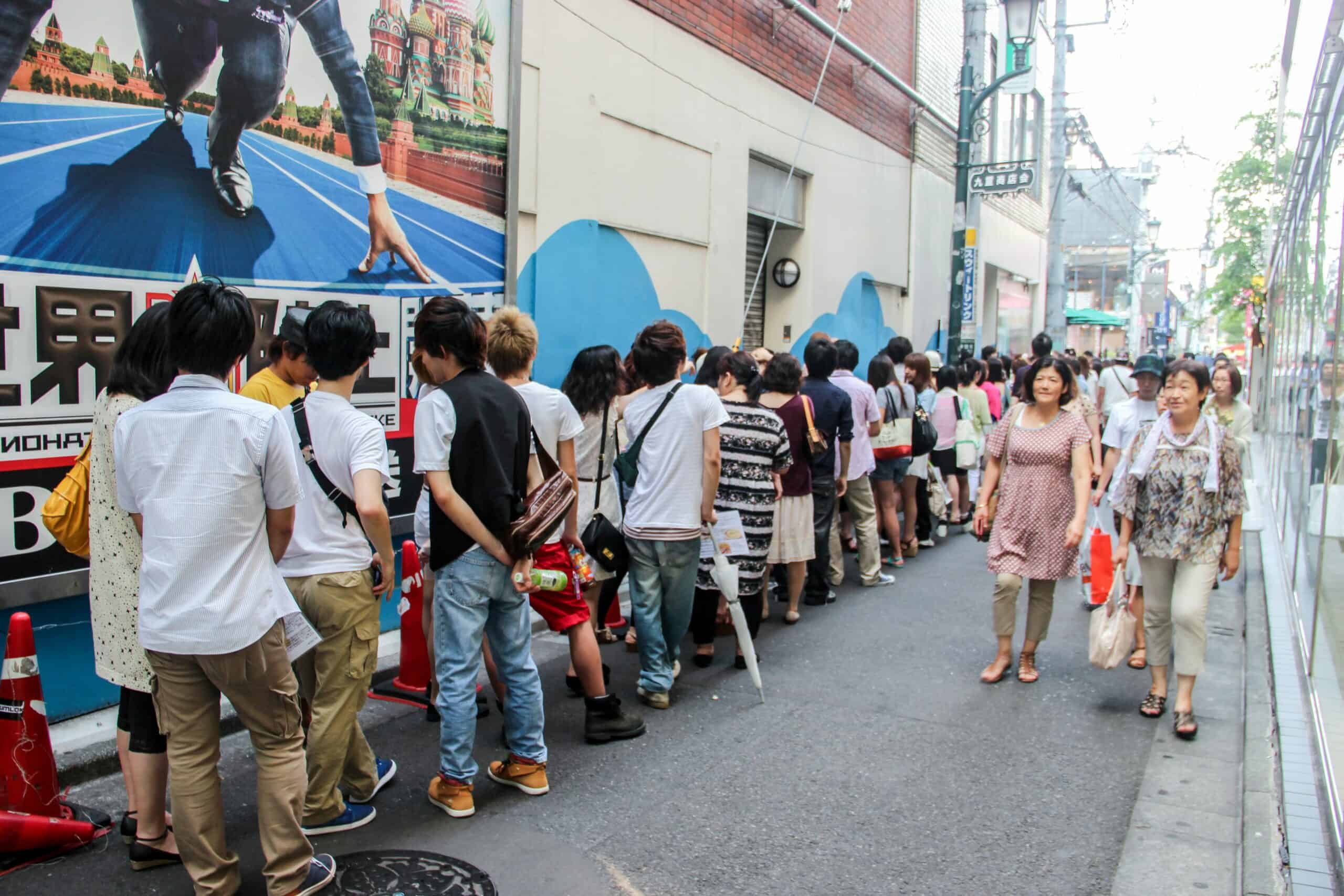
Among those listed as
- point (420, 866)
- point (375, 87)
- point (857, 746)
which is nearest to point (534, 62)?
point (375, 87)

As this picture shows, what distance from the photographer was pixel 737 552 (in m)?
5.57

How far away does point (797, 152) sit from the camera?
480 inches

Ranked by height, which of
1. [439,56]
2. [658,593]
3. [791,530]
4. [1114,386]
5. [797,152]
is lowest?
[658,593]

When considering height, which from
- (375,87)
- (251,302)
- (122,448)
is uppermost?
(375,87)

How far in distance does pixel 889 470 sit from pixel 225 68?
5.68 meters

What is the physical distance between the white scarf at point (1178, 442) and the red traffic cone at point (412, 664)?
11.8 feet

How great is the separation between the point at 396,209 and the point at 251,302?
4.30 ft

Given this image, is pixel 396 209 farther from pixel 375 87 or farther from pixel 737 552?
pixel 737 552

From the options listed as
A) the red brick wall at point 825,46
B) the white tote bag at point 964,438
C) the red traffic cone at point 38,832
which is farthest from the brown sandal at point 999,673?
the red brick wall at point 825,46

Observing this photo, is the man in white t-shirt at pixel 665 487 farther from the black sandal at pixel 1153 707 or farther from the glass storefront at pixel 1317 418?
the glass storefront at pixel 1317 418

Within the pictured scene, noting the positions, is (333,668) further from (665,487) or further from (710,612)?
(710,612)

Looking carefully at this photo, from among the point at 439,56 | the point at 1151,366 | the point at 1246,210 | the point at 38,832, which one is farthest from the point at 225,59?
the point at 1246,210

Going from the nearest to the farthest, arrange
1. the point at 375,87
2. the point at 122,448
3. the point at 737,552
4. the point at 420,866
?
1. the point at 122,448
2. the point at 420,866
3. the point at 737,552
4. the point at 375,87

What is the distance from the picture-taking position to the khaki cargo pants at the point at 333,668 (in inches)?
144
